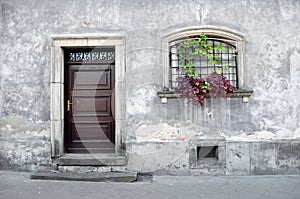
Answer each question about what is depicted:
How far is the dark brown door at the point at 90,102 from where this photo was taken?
19.9 ft

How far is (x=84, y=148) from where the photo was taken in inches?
239

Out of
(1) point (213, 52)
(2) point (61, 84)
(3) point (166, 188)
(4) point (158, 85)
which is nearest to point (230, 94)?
(1) point (213, 52)

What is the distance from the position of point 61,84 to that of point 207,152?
3.62 m

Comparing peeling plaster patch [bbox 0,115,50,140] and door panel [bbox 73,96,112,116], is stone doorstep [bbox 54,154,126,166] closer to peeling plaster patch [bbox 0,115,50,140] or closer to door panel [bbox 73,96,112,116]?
peeling plaster patch [bbox 0,115,50,140]

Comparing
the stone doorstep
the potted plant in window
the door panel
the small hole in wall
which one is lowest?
the stone doorstep

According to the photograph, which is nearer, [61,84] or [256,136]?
[256,136]

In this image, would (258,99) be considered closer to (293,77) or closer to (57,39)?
(293,77)

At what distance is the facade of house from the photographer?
5527 millimetres

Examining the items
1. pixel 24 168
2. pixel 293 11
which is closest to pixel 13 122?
pixel 24 168

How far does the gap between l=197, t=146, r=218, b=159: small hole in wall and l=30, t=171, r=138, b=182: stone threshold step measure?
1.48m

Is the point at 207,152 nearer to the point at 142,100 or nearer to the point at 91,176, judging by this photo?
the point at 142,100

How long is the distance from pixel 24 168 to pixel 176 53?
425 cm

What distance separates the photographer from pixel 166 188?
471 centimetres

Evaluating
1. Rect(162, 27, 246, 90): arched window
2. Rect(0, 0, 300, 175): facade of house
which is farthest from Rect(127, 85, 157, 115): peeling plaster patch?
Rect(162, 27, 246, 90): arched window
